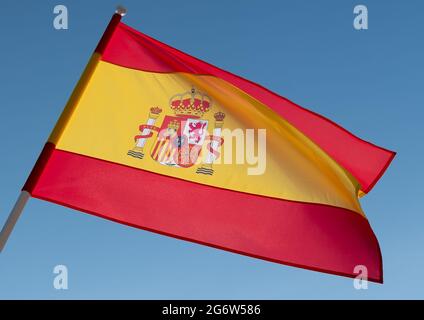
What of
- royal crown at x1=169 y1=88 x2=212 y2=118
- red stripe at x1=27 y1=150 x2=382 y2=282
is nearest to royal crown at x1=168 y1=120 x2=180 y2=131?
royal crown at x1=169 y1=88 x2=212 y2=118

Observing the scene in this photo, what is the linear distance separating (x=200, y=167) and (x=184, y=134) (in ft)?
1.61

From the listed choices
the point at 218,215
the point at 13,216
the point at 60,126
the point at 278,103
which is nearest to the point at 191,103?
the point at 278,103

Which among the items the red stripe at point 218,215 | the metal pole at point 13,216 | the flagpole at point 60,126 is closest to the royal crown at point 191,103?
the red stripe at point 218,215

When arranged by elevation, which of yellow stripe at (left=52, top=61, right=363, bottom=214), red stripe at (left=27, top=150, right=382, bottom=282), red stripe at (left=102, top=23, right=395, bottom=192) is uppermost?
red stripe at (left=102, top=23, right=395, bottom=192)

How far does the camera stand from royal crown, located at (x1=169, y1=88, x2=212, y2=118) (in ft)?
27.8

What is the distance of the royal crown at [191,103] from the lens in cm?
848

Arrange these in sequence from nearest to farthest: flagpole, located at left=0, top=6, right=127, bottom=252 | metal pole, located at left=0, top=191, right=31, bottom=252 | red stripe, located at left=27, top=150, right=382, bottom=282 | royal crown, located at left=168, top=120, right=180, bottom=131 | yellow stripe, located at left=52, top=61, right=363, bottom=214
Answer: metal pole, located at left=0, top=191, right=31, bottom=252 < flagpole, located at left=0, top=6, right=127, bottom=252 < red stripe, located at left=27, top=150, right=382, bottom=282 < yellow stripe, located at left=52, top=61, right=363, bottom=214 < royal crown, located at left=168, top=120, right=180, bottom=131

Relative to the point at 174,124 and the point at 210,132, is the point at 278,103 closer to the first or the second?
the point at 210,132

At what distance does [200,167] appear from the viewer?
8.27m

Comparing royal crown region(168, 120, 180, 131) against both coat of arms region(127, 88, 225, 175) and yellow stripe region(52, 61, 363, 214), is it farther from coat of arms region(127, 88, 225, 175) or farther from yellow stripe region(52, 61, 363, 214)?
yellow stripe region(52, 61, 363, 214)

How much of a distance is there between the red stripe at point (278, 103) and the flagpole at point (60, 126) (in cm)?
56

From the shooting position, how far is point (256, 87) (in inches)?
360
